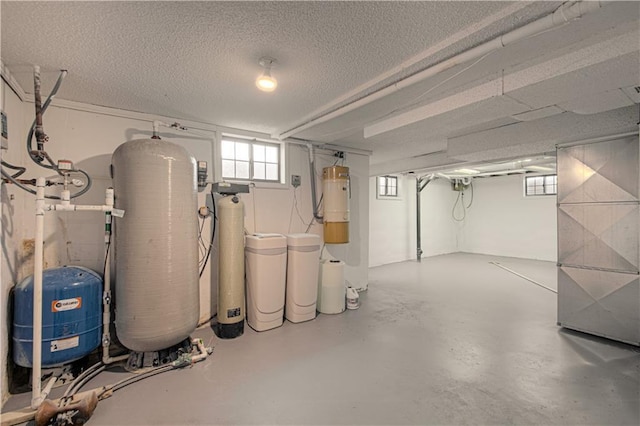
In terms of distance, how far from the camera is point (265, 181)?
3.70 m

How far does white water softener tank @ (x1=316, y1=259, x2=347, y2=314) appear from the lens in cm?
355

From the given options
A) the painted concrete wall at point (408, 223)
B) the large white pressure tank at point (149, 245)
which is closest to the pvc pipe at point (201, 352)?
the large white pressure tank at point (149, 245)

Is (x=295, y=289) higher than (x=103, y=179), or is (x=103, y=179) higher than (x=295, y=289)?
Answer: (x=103, y=179)

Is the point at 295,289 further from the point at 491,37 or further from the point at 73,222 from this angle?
the point at 491,37

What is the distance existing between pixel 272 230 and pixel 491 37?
116 inches

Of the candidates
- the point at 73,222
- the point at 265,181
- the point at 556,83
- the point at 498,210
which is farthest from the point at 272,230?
the point at 498,210

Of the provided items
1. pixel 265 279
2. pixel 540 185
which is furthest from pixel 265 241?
pixel 540 185

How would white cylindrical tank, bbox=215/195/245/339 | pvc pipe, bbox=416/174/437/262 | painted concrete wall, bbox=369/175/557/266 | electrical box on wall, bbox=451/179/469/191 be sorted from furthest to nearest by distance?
electrical box on wall, bbox=451/179/469/191, pvc pipe, bbox=416/174/437/262, painted concrete wall, bbox=369/175/557/266, white cylindrical tank, bbox=215/195/245/339

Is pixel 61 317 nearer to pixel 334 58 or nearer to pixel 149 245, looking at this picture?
pixel 149 245

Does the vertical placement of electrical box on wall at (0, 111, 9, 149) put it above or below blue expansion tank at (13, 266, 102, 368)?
above

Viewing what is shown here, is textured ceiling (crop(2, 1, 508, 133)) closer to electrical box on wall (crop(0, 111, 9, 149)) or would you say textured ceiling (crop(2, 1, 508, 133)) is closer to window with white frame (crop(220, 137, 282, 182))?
electrical box on wall (crop(0, 111, 9, 149))

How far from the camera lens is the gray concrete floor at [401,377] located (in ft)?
5.83

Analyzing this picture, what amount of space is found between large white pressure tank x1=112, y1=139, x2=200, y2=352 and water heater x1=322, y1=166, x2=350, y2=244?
6.64ft

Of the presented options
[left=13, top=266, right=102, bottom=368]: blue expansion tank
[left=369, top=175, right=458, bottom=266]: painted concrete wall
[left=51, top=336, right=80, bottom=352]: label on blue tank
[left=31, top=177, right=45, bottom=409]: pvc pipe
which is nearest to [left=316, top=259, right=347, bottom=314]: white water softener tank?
[left=13, top=266, right=102, bottom=368]: blue expansion tank
